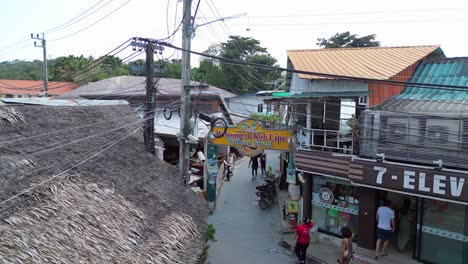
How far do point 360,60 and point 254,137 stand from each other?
5256mm

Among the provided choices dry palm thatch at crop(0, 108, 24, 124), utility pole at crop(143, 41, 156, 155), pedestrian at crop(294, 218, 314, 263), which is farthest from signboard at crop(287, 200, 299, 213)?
Result: dry palm thatch at crop(0, 108, 24, 124)

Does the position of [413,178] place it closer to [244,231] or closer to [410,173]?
[410,173]

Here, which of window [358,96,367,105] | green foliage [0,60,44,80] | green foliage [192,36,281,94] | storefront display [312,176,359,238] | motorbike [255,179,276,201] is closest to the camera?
storefront display [312,176,359,238]

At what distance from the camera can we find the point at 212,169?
739 inches

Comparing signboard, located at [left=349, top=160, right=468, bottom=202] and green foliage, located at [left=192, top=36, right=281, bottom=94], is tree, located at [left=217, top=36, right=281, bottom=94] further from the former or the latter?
signboard, located at [left=349, top=160, right=468, bottom=202]

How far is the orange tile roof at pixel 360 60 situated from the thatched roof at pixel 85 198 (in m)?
7.60

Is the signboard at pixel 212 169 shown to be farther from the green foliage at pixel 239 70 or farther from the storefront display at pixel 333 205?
the green foliage at pixel 239 70

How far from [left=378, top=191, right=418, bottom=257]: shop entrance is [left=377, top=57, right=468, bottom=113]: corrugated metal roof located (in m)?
2.88

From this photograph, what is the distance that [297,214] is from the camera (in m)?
16.3

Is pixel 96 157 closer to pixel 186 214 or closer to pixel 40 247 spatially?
pixel 186 214

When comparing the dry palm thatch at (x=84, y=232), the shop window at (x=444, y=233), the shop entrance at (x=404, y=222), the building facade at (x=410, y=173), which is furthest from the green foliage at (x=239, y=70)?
the dry palm thatch at (x=84, y=232)

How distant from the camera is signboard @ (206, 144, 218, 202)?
61.3 feet

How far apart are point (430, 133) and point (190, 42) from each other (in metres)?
7.51

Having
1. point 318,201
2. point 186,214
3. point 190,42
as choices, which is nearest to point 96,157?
point 186,214
